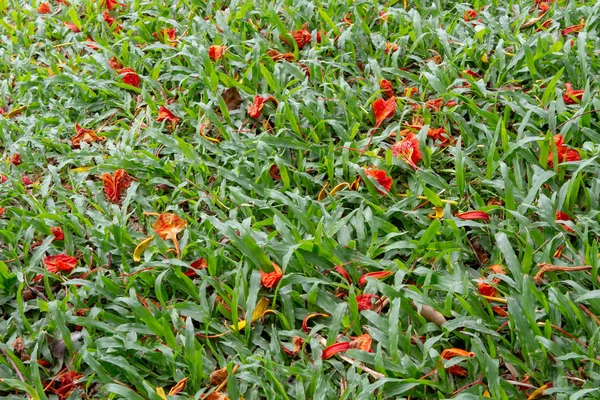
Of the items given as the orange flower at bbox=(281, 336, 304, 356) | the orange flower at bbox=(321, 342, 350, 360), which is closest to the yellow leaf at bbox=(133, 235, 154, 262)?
the orange flower at bbox=(281, 336, 304, 356)

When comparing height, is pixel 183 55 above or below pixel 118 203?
above

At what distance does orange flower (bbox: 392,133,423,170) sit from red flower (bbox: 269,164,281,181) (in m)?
0.46

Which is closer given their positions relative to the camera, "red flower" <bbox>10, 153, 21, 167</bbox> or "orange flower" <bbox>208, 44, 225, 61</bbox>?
"red flower" <bbox>10, 153, 21, 167</bbox>

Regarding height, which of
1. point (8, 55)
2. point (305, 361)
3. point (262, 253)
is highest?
point (8, 55)

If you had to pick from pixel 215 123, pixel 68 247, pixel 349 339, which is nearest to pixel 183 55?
pixel 215 123

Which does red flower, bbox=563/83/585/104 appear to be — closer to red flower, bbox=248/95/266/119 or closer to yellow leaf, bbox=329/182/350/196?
yellow leaf, bbox=329/182/350/196

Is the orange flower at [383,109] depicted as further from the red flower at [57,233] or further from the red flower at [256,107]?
the red flower at [57,233]

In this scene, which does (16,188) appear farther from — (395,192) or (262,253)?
(395,192)

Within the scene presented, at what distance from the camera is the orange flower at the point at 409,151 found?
7.91ft

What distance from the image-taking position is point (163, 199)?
2.47 metres

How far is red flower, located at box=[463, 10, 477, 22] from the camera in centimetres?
315

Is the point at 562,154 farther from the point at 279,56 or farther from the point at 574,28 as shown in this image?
the point at 279,56

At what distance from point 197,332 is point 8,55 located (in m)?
2.33

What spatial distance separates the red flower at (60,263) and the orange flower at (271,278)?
0.71m
